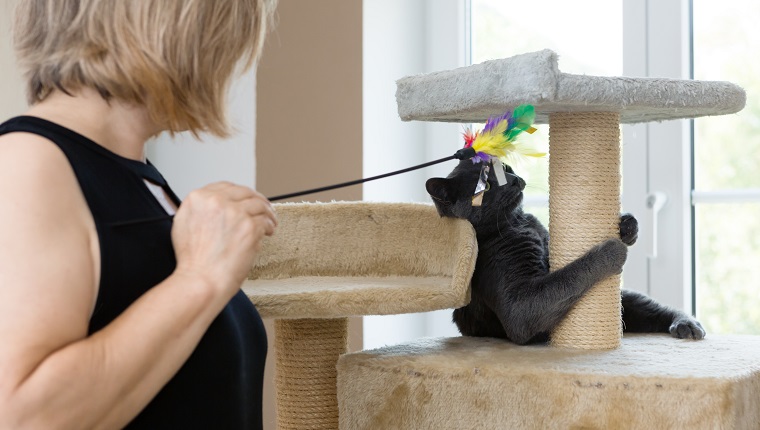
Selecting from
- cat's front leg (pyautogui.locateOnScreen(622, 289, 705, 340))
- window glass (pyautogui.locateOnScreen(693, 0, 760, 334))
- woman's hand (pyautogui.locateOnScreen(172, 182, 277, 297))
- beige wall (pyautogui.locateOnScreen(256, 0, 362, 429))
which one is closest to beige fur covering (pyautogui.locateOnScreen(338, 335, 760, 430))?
cat's front leg (pyautogui.locateOnScreen(622, 289, 705, 340))

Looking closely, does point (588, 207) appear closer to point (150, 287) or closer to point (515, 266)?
point (515, 266)

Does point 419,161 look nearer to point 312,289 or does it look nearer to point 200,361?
point 312,289

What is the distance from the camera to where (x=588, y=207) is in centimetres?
144

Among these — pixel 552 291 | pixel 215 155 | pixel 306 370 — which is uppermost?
pixel 215 155

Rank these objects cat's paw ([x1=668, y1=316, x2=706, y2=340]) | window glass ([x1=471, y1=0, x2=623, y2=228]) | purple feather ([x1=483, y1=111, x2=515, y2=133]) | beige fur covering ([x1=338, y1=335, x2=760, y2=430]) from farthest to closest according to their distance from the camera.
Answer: window glass ([x1=471, y1=0, x2=623, y2=228]) → cat's paw ([x1=668, y1=316, x2=706, y2=340]) → purple feather ([x1=483, y1=111, x2=515, y2=133]) → beige fur covering ([x1=338, y1=335, x2=760, y2=430])

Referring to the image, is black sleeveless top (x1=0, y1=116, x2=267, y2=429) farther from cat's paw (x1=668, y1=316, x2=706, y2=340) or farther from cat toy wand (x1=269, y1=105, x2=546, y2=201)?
cat's paw (x1=668, y1=316, x2=706, y2=340)

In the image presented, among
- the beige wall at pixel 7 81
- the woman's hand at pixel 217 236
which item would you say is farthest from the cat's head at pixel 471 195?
the beige wall at pixel 7 81

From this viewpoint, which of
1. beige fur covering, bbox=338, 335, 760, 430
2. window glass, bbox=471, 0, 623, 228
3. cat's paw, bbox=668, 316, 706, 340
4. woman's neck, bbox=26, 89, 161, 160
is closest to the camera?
woman's neck, bbox=26, 89, 161, 160

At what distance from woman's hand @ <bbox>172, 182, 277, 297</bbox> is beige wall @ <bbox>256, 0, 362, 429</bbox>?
1.61 metres

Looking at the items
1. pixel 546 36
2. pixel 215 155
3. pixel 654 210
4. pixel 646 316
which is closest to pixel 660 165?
pixel 654 210

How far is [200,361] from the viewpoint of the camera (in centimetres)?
80

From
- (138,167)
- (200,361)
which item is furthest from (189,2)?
(200,361)

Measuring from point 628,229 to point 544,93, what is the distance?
37 centimetres

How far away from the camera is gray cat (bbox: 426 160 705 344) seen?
1.41 m
